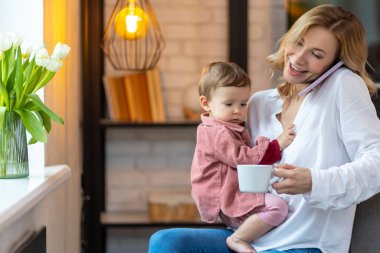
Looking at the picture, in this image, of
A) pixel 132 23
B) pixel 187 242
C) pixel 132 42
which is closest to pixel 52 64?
pixel 187 242

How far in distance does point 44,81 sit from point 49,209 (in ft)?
1.88

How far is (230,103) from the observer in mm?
2307

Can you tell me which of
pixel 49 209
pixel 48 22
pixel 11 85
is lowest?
pixel 49 209

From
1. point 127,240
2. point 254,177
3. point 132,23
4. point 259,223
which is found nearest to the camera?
point 254,177

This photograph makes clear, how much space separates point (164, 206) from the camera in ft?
12.9

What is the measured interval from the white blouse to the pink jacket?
0.08 meters

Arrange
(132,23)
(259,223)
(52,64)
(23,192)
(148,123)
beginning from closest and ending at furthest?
1. (23,192)
2. (259,223)
3. (52,64)
4. (132,23)
5. (148,123)

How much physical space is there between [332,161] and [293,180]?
205 mm

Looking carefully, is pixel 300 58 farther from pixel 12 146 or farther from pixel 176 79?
pixel 176 79

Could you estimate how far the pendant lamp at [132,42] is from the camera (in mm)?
3807

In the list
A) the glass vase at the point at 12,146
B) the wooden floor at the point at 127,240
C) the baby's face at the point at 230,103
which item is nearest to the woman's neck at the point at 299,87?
the baby's face at the point at 230,103

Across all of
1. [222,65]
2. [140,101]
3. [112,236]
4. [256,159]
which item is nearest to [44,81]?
[222,65]

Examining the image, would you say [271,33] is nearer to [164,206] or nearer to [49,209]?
[164,206]

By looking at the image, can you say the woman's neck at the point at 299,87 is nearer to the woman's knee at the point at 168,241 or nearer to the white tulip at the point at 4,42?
the woman's knee at the point at 168,241
